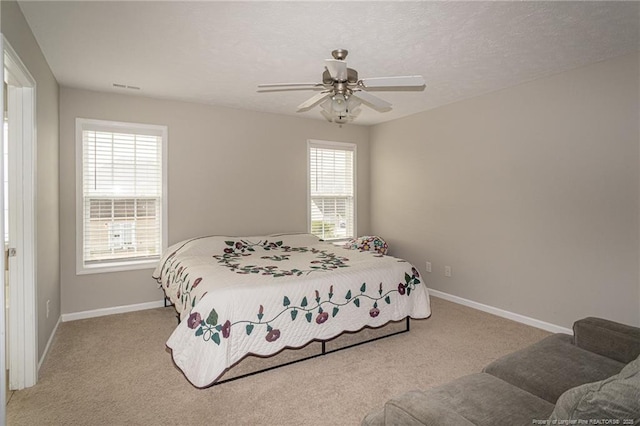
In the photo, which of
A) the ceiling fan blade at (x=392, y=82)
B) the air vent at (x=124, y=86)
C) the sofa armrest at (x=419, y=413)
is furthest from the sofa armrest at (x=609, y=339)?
the air vent at (x=124, y=86)

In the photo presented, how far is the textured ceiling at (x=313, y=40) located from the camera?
2.24 m

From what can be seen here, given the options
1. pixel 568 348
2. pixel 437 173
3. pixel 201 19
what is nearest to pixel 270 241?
pixel 437 173

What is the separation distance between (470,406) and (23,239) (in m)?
2.83

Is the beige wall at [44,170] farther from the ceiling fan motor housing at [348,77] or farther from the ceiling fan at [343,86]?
the ceiling fan motor housing at [348,77]

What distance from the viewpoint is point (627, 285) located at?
300 centimetres

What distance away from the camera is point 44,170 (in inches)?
117

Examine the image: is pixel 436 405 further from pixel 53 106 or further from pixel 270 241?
pixel 53 106

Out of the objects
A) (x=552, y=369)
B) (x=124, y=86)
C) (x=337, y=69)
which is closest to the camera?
(x=552, y=369)

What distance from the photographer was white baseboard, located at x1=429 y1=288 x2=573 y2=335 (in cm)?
348

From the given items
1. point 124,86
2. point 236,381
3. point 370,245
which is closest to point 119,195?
point 124,86

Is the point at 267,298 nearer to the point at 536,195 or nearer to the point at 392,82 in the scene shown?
the point at 392,82

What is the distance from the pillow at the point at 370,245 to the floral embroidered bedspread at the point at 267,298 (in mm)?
1127

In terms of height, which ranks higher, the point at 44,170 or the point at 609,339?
the point at 44,170

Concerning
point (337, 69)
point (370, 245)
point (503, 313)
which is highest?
point (337, 69)
